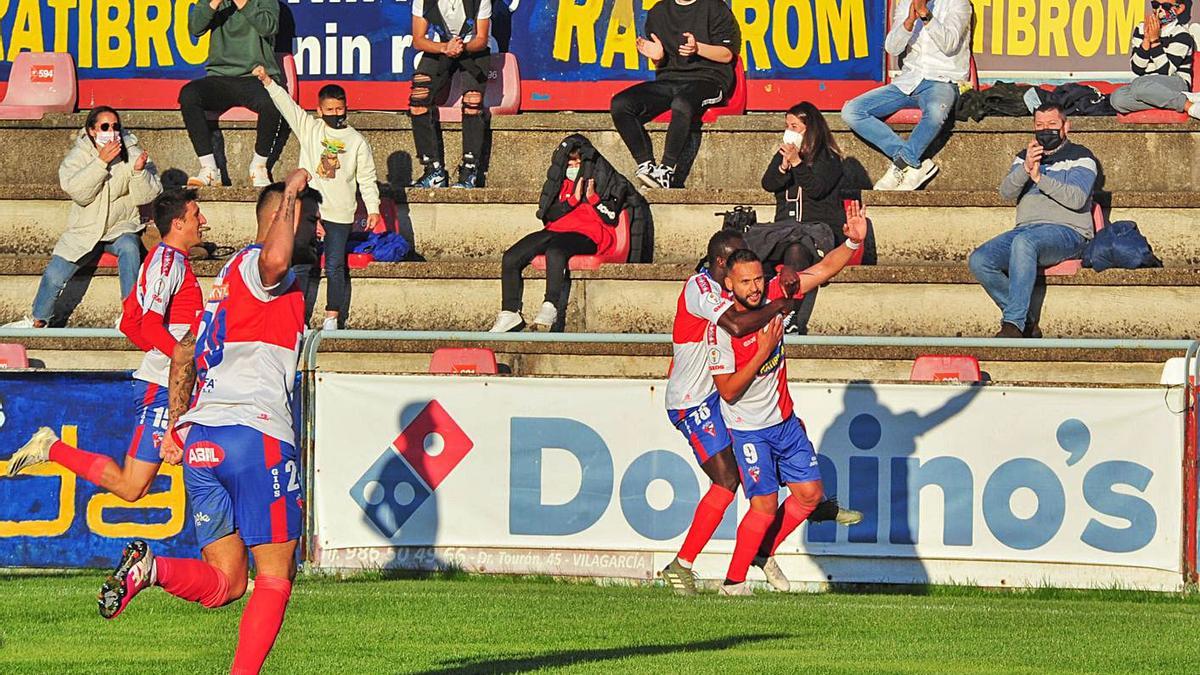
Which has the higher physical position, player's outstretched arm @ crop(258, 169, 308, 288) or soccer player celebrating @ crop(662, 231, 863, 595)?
player's outstretched arm @ crop(258, 169, 308, 288)

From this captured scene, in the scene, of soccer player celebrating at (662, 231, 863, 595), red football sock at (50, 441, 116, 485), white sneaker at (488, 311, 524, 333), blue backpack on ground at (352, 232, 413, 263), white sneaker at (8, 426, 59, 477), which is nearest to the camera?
white sneaker at (8, 426, 59, 477)

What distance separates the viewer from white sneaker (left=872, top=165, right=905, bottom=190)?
57.2 ft

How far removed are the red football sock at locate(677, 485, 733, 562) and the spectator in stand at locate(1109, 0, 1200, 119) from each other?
27.0ft

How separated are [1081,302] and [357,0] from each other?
8.10 m

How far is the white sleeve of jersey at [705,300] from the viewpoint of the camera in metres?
11.3

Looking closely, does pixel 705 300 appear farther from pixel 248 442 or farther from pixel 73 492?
pixel 73 492

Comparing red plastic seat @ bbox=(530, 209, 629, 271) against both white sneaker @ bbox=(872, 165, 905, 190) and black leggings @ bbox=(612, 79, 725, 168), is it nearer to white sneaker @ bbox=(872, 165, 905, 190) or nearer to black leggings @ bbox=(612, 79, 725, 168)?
black leggings @ bbox=(612, 79, 725, 168)

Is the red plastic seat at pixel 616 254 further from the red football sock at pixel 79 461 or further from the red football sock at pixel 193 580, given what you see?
the red football sock at pixel 193 580

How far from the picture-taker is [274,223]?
7.67 metres

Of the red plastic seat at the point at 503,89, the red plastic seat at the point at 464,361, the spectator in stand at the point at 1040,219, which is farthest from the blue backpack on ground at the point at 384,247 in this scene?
the spectator in stand at the point at 1040,219

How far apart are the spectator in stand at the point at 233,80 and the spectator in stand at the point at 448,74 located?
1.38 m

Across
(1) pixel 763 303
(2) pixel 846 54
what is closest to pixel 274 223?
(1) pixel 763 303

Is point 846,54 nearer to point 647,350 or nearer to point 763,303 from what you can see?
point 647,350

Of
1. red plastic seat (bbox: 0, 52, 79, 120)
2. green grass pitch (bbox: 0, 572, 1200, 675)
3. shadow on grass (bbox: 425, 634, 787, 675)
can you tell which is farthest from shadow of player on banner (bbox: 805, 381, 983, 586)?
red plastic seat (bbox: 0, 52, 79, 120)
